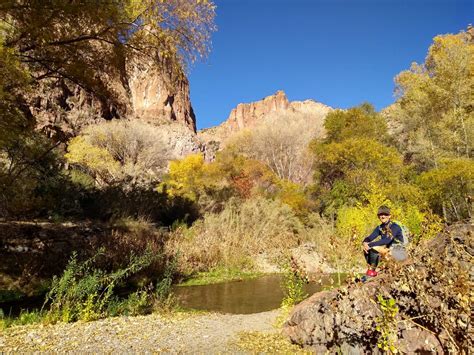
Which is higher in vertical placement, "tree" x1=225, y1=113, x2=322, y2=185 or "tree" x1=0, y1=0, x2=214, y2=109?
"tree" x1=225, y1=113, x2=322, y2=185

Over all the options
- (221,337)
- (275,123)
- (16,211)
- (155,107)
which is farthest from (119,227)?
(155,107)

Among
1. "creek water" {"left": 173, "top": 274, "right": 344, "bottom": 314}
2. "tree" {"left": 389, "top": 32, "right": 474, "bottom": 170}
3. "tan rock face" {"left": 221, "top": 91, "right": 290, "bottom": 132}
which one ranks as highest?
"tan rock face" {"left": 221, "top": 91, "right": 290, "bottom": 132}

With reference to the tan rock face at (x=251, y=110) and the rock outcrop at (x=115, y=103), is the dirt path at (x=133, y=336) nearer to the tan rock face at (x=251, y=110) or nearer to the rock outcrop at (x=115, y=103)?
the rock outcrop at (x=115, y=103)

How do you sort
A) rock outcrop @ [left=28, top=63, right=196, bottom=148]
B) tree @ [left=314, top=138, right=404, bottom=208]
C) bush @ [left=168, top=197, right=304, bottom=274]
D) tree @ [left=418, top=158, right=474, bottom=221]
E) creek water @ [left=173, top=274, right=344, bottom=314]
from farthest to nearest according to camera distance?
tree @ [left=314, top=138, right=404, bottom=208]
tree @ [left=418, top=158, right=474, bottom=221]
bush @ [left=168, top=197, right=304, bottom=274]
creek water @ [left=173, top=274, right=344, bottom=314]
rock outcrop @ [left=28, top=63, right=196, bottom=148]

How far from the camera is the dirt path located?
4078mm

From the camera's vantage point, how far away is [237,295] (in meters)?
9.27

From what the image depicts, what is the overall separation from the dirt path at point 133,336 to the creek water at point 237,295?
2.21m

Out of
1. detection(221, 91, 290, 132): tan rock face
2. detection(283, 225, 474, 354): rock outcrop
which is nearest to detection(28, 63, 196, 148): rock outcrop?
detection(283, 225, 474, 354): rock outcrop

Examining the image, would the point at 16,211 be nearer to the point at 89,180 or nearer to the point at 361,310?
the point at 89,180

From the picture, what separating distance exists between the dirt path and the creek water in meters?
2.21

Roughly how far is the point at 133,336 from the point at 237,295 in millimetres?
5042

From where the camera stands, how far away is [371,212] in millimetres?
15445

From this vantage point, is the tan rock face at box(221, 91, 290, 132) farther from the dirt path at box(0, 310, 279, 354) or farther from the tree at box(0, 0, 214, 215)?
the dirt path at box(0, 310, 279, 354)

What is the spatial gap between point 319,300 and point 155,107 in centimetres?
7148
